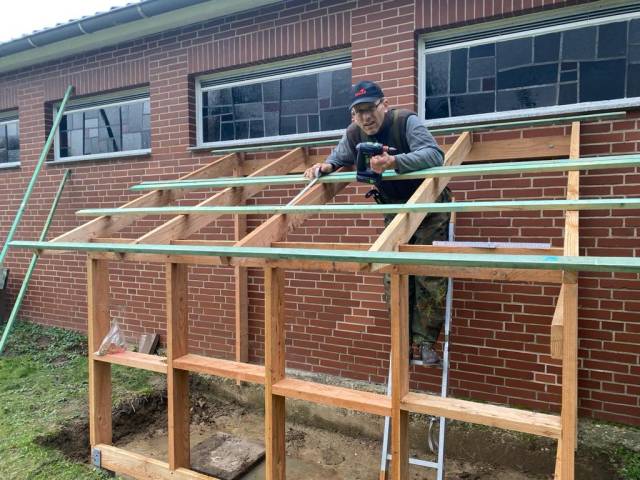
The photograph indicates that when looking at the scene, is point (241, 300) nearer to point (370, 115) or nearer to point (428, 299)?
point (428, 299)

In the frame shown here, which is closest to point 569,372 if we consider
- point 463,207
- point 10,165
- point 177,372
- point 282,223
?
point 463,207

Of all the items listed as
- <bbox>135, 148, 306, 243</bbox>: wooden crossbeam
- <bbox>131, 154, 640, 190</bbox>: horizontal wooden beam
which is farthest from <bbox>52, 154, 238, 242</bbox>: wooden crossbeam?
<bbox>131, 154, 640, 190</bbox>: horizontal wooden beam

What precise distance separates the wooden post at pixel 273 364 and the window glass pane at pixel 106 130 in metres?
3.82

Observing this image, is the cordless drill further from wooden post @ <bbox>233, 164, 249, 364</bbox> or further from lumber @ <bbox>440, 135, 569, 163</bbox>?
wooden post @ <bbox>233, 164, 249, 364</bbox>

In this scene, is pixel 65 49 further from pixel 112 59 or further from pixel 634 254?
pixel 634 254

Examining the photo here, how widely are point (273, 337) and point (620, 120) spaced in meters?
2.86

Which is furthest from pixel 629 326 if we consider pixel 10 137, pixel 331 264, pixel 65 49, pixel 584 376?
pixel 10 137

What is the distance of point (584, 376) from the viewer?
3.63 m

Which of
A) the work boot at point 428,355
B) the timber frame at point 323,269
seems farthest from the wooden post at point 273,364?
the work boot at point 428,355

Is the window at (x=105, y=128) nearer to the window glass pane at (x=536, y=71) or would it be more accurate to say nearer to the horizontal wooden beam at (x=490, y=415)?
the window glass pane at (x=536, y=71)

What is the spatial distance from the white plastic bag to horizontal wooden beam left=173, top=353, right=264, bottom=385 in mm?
663

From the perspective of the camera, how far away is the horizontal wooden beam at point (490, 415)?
7.39ft

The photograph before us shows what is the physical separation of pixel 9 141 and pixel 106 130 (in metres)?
2.19

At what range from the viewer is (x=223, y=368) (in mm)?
3180
